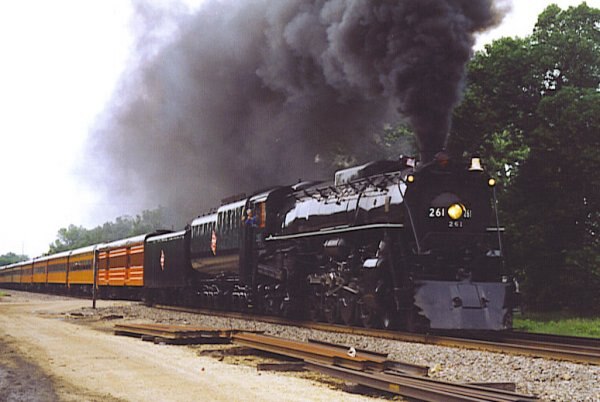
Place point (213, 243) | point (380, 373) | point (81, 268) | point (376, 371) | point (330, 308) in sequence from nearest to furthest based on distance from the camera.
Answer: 1. point (380, 373)
2. point (376, 371)
3. point (330, 308)
4. point (213, 243)
5. point (81, 268)

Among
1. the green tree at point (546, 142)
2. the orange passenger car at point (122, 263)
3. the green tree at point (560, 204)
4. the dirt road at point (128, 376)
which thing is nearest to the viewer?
the dirt road at point (128, 376)

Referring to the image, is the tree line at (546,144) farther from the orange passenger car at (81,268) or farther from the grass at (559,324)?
the orange passenger car at (81,268)

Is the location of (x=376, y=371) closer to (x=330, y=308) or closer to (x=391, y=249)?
(x=391, y=249)

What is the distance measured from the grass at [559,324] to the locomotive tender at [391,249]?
13.2 ft

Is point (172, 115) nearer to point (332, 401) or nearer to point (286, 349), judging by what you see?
point (286, 349)

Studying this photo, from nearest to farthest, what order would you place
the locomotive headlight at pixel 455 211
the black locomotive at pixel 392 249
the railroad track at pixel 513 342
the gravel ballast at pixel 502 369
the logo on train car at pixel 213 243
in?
1. the gravel ballast at pixel 502 369
2. the railroad track at pixel 513 342
3. the black locomotive at pixel 392 249
4. the locomotive headlight at pixel 455 211
5. the logo on train car at pixel 213 243

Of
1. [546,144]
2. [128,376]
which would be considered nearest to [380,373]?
[128,376]

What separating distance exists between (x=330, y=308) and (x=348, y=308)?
3.85ft

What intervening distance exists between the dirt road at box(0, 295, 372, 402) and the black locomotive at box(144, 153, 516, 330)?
398 cm

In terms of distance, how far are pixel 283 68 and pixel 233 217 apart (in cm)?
483

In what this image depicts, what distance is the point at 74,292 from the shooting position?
49344 mm

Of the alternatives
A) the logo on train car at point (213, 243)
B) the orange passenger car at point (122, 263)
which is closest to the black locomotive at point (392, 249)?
the logo on train car at point (213, 243)

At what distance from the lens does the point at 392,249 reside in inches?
575

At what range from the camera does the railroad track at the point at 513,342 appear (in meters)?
11.0
